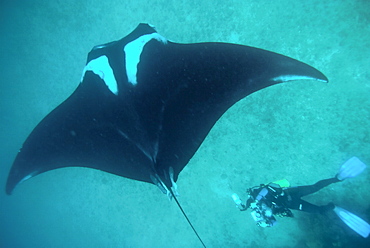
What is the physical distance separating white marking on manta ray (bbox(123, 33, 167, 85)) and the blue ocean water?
→ 5.64 feet

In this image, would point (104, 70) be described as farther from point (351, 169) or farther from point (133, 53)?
point (351, 169)

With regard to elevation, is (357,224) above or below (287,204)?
below

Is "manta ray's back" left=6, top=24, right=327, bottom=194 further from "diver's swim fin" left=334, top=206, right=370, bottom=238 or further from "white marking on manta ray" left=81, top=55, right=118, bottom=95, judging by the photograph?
"diver's swim fin" left=334, top=206, right=370, bottom=238

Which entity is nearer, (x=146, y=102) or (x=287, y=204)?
(x=146, y=102)

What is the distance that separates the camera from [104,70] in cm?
238

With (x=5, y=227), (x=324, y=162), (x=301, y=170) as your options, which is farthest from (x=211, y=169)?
(x=5, y=227)

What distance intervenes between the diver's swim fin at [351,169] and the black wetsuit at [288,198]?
142mm

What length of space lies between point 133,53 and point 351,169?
3506mm

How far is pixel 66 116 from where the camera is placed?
8.31 ft

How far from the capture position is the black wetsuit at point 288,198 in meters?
3.36

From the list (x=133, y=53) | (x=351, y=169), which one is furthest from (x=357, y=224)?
(x=133, y=53)

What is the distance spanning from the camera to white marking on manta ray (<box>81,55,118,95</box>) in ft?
7.63

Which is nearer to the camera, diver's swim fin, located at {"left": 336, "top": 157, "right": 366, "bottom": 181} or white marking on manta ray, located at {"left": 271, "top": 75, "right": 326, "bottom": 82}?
white marking on manta ray, located at {"left": 271, "top": 75, "right": 326, "bottom": 82}

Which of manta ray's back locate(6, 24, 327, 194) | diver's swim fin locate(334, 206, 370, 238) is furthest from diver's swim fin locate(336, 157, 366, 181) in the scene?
manta ray's back locate(6, 24, 327, 194)
